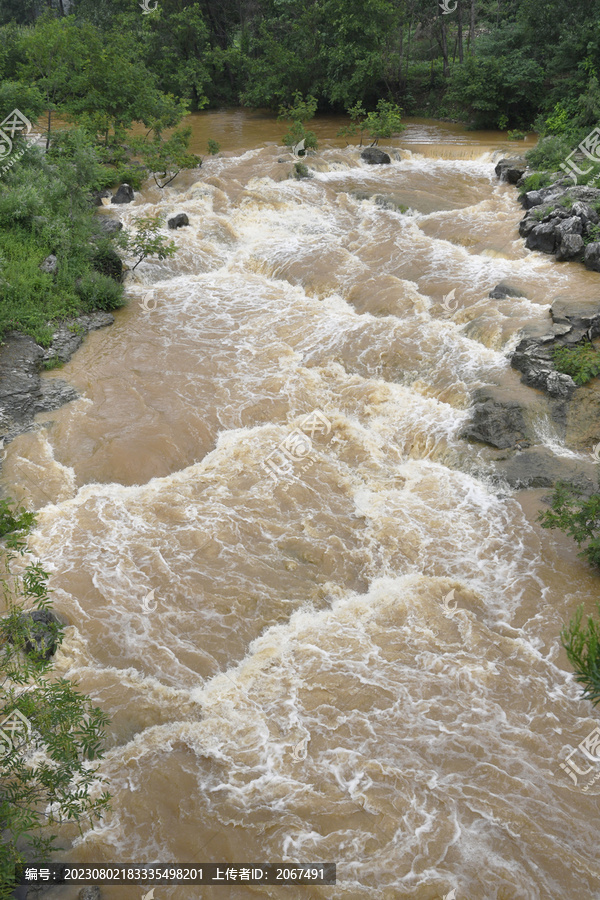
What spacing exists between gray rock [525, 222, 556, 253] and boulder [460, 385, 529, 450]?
535cm

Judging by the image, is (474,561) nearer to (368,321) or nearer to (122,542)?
(122,542)

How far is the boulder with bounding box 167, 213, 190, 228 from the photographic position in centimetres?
1476

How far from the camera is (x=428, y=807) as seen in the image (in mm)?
5102

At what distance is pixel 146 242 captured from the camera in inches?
535

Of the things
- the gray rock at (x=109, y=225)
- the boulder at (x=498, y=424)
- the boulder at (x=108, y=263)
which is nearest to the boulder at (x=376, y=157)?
the gray rock at (x=109, y=225)

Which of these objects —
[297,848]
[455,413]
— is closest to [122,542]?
[297,848]

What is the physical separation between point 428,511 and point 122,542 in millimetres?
Answer: 3823

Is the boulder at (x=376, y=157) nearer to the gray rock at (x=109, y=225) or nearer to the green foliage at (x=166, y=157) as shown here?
the green foliage at (x=166, y=157)

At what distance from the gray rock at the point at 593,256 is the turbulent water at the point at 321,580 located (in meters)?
0.30

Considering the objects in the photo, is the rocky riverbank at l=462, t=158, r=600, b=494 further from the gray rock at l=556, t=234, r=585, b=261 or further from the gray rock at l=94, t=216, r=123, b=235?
the gray rock at l=94, t=216, r=123, b=235

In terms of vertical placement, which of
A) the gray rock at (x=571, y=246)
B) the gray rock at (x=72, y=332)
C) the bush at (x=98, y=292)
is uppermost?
the gray rock at (x=571, y=246)

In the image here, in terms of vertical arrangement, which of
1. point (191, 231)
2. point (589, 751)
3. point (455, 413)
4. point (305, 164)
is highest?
point (305, 164)

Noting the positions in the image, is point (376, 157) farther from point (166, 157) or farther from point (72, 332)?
point (72, 332)

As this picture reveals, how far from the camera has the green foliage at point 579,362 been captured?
9.52 m
